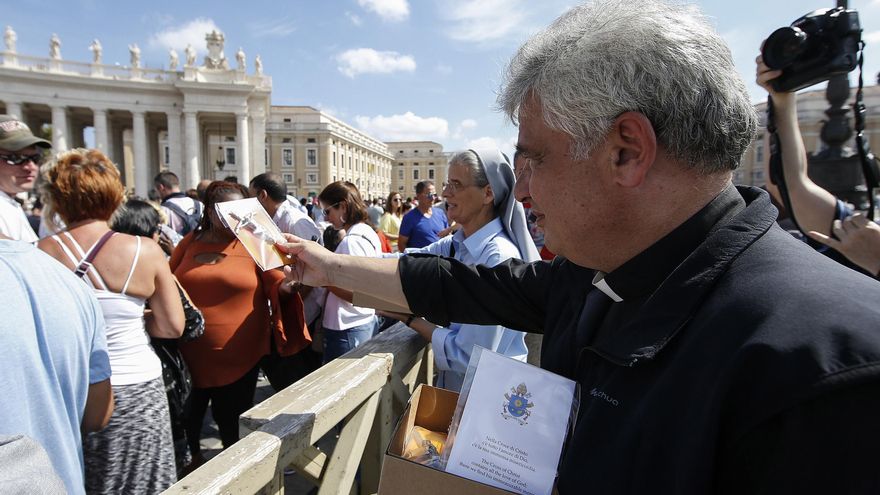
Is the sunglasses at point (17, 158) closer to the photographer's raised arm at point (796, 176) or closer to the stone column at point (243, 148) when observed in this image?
the photographer's raised arm at point (796, 176)

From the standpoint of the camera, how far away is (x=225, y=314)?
10.5 ft

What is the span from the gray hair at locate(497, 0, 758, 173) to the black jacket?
170mm

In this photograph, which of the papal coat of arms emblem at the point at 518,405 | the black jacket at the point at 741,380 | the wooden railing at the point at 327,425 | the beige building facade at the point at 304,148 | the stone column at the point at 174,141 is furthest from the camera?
the beige building facade at the point at 304,148

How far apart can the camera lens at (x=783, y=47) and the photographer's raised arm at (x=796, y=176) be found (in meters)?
0.10

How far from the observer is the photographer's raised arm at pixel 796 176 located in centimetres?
226

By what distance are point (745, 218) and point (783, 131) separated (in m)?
1.86

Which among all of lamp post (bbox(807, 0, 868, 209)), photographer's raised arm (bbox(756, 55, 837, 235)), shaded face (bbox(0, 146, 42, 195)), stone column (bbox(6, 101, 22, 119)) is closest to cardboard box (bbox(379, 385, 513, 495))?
photographer's raised arm (bbox(756, 55, 837, 235))

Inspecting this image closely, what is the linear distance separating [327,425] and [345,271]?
59cm

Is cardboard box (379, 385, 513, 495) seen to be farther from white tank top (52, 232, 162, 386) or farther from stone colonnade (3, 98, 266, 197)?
stone colonnade (3, 98, 266, 197)

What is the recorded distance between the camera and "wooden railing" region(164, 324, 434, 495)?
1269mm

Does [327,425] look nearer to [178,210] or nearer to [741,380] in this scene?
[741,380]

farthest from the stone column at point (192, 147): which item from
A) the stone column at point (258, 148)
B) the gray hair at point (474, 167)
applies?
the gray hair at point (474, 167)

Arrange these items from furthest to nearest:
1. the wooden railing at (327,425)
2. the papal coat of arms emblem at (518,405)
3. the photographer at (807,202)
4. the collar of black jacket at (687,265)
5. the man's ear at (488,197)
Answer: the man's ear at (488,197)
the photographer at (807,202)
the wooden railing at (327,425)
the papal coat of arms emblem at (518,405)
the collar of black jacket at (687,265)

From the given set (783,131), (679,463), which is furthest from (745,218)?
(783,131)
